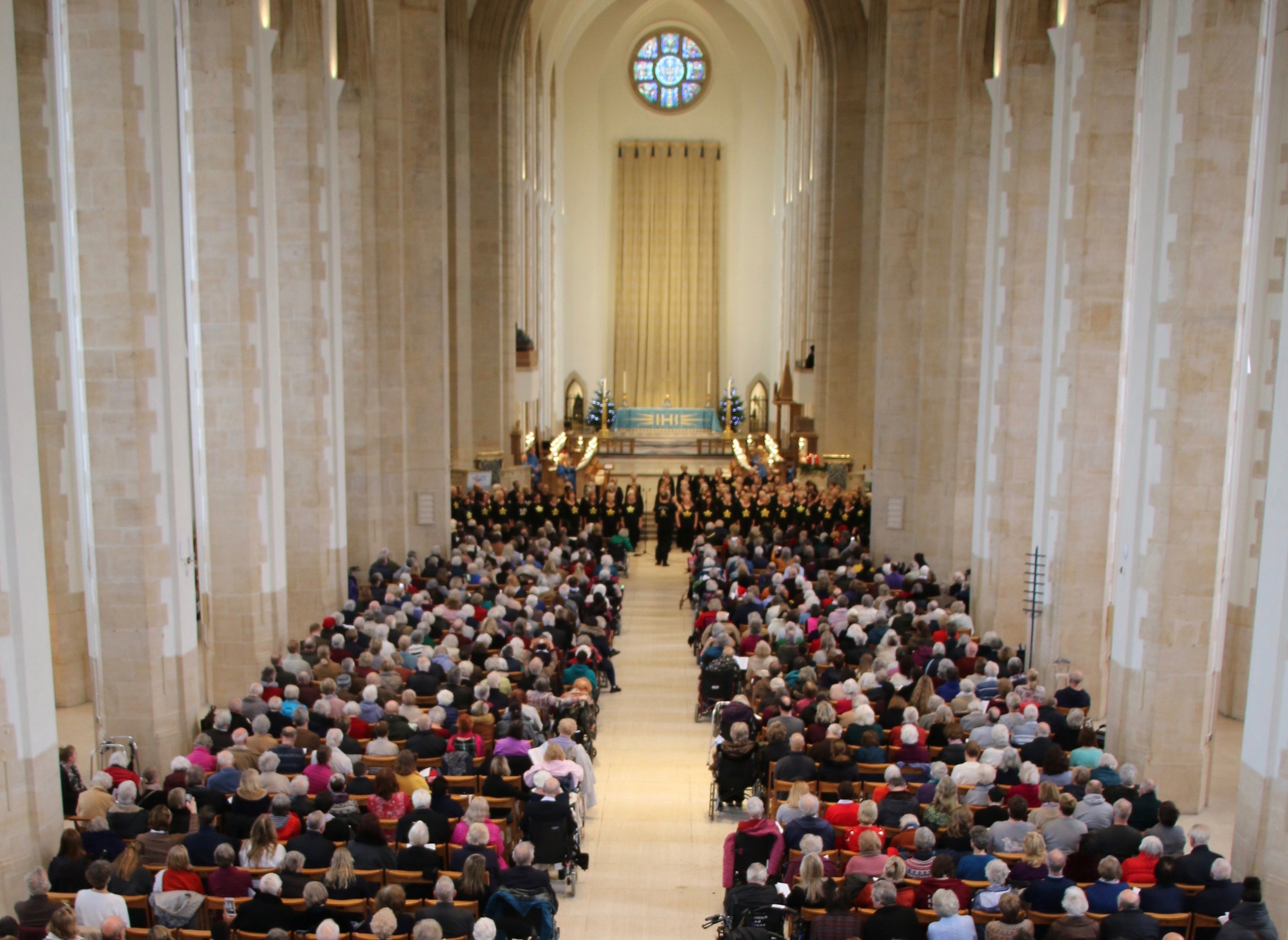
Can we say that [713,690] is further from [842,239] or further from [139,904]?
[842,239]

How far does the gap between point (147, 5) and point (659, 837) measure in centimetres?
988

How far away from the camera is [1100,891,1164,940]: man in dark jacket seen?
7855 millimetres

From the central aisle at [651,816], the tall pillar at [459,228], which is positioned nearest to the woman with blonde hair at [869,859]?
the central aisle at [651,816]

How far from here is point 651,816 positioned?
40.7 ft

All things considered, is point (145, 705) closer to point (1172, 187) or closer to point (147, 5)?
point (147, 5)

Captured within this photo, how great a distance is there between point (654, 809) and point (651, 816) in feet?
0.65

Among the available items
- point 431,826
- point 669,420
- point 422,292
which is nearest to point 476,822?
point 431,826

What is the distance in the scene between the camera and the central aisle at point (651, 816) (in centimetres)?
1022

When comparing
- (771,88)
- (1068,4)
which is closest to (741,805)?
(1068,4)

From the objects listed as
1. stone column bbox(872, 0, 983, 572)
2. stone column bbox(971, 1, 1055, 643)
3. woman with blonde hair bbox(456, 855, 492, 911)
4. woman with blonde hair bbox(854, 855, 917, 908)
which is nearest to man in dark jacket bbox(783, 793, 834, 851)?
woman with blonde hair bbox(854, 855, 917, 908)

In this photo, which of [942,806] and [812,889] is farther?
[942,806]

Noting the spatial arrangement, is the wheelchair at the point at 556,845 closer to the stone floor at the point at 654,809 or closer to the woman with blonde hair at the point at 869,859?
the stone floor at the point at 654,809

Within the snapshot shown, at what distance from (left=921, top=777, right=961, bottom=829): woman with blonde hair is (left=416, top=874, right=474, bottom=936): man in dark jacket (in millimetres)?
3784

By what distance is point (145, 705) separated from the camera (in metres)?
12.6
